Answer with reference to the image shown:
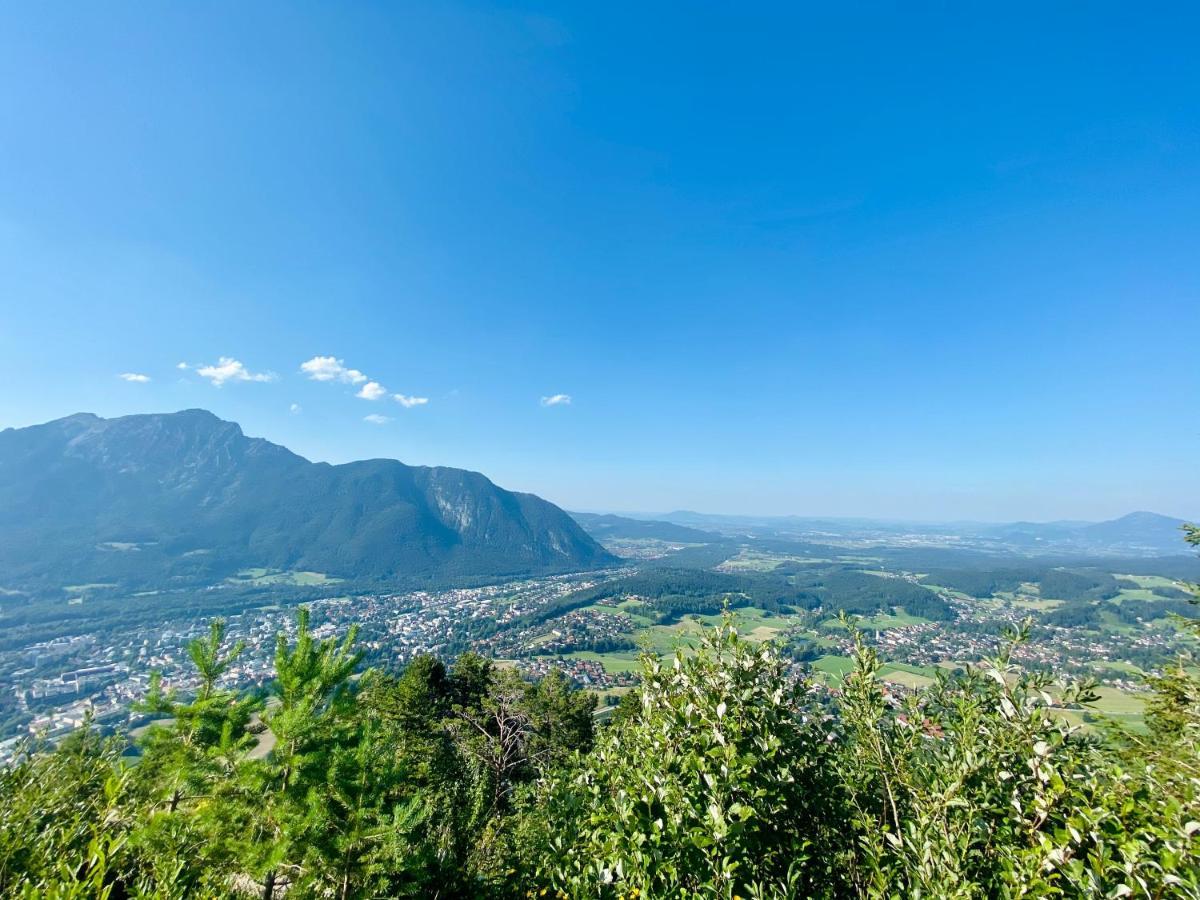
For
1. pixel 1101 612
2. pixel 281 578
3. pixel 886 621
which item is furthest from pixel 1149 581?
pixel 281 578

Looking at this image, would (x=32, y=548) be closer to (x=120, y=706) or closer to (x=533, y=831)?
(x=120, y=706)

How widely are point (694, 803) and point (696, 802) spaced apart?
19 mm

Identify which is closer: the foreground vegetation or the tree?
the foreground vegetation

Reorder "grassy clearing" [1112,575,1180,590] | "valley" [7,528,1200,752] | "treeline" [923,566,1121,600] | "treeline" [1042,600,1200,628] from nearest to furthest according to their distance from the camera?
"valley" [7,528,1200,752] < "treeline" [1042,600,1200,628] < "treeline" [923,566,1121,600] < "grassy clearing" [1112,575,1180,590]

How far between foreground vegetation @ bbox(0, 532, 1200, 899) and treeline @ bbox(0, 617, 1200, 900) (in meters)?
0.03

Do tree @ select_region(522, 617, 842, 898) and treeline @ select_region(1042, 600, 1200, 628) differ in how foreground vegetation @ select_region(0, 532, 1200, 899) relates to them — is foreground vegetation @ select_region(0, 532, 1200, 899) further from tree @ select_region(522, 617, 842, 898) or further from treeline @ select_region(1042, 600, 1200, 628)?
treeline @ select_region(1042, 600, 1200, 628)

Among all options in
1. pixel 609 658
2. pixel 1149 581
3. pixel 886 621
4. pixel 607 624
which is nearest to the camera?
pixel 609 658

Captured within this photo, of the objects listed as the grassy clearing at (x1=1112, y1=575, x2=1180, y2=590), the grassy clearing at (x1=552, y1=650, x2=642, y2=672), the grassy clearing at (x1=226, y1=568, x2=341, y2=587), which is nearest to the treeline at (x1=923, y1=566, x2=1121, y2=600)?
the grassy clearing at (x1=1112, y1=575, x2=1180, y2=590)

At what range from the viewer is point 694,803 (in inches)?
157

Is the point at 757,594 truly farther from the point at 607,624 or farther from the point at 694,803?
the point at 694,803

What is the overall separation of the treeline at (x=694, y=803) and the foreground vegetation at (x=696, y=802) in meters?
0.03

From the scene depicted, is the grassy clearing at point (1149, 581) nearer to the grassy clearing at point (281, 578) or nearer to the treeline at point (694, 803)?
the treeline at point (694, 803)

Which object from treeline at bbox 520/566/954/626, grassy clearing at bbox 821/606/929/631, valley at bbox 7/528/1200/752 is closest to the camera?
valley at bbox 7/528/1200/752

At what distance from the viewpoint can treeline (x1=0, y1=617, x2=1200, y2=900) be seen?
10.9ft
